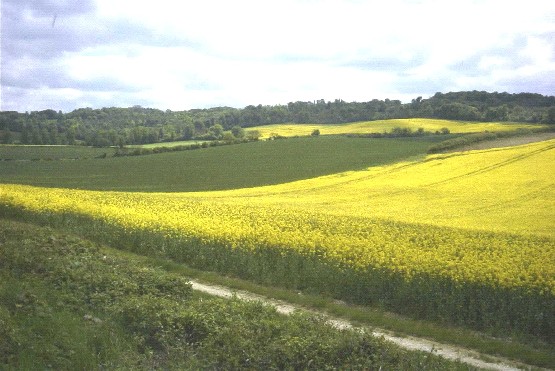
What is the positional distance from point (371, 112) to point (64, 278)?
112559mm

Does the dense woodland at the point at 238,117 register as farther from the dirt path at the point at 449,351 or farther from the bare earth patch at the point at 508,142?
the dirt path at the point at 449,351

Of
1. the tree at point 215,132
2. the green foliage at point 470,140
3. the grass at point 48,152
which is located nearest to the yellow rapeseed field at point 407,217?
the green foliage at point 470,140

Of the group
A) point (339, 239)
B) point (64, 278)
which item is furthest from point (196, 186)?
point (64, 278)

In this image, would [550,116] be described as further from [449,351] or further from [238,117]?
[238,117]

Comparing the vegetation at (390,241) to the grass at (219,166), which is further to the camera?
the grass at (219,166)

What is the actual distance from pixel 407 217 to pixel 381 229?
597 cm

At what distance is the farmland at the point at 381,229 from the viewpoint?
13461 millimetres

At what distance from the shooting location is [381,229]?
69.3 ft

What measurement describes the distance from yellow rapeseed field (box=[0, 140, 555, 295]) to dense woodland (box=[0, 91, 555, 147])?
3321 centimetres

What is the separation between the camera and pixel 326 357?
27.7ft

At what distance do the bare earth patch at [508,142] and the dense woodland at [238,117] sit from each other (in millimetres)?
11653

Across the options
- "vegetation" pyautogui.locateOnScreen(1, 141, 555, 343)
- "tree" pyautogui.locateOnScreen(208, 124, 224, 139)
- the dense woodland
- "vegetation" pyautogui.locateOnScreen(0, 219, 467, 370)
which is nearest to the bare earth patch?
the dense woodland

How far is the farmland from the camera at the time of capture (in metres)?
13.5

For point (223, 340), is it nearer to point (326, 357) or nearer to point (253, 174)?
point (326, 357)
